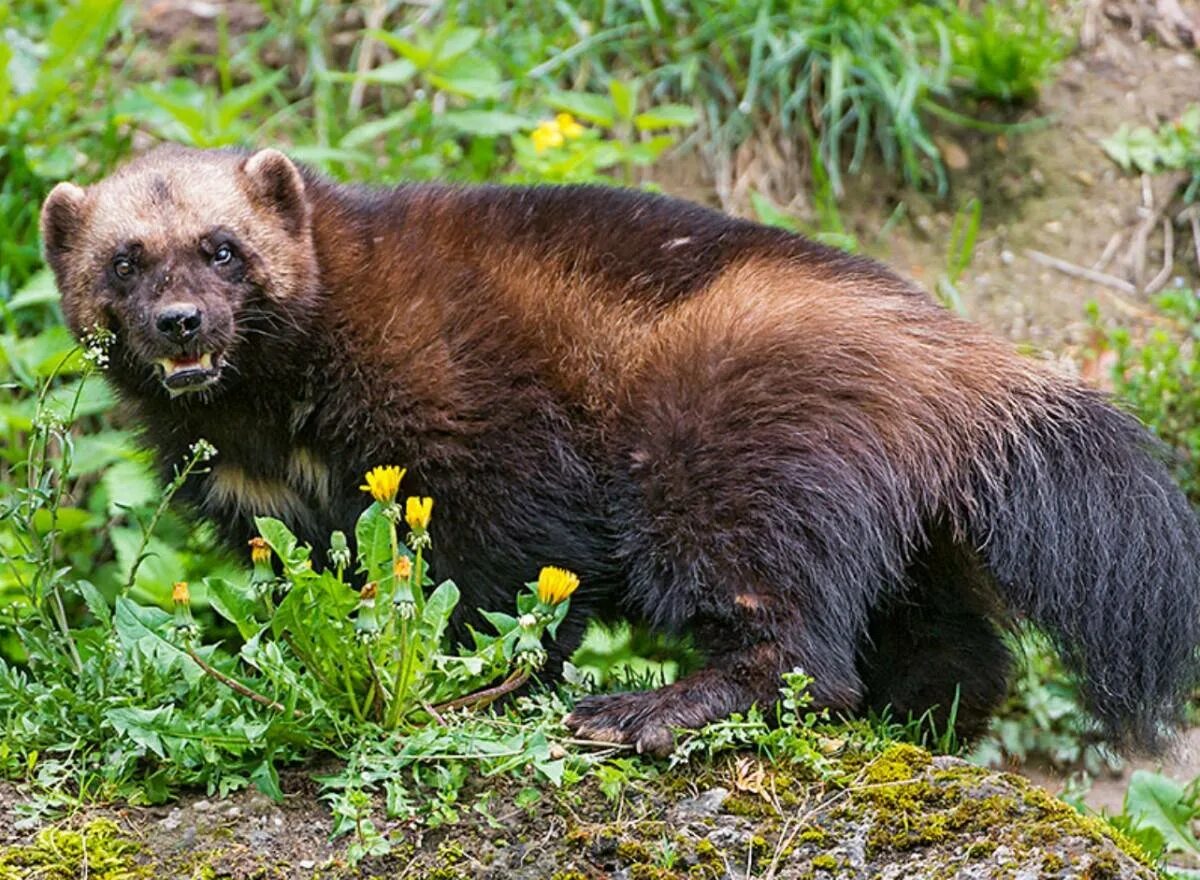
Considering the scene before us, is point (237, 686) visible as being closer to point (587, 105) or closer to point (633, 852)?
point (633, 852)

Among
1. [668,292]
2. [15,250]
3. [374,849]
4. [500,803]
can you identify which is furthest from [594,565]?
[15,250]

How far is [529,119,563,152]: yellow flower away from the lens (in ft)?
21.2

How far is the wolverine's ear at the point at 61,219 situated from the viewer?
4672 mm

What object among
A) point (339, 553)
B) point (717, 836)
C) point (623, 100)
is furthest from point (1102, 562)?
point (623, 100)

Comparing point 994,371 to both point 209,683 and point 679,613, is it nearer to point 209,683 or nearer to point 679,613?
point 679,613

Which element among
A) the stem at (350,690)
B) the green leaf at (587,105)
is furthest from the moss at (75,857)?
the green leaf at (587,105)

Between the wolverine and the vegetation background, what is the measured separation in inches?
49.3

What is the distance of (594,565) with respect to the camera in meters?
4.46

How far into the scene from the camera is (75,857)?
3.35 metres

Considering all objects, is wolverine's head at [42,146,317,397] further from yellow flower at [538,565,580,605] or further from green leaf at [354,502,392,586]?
yellow flower at [538,565,580,605]

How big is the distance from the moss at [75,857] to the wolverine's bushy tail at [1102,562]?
2.20 metres

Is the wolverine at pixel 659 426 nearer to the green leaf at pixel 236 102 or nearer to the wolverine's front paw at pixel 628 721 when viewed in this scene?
the wolverine's front paw at pixel 628 721

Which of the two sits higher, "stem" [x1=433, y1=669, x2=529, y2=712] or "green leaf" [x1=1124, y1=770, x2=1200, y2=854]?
"stem" [x1=433, y1=669, x2=529, y2=712]

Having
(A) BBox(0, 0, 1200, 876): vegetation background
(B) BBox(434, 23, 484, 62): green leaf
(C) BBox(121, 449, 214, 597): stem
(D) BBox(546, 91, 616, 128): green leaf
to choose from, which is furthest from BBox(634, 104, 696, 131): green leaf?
(C) BBox(121, 449, 214, 597): stem
